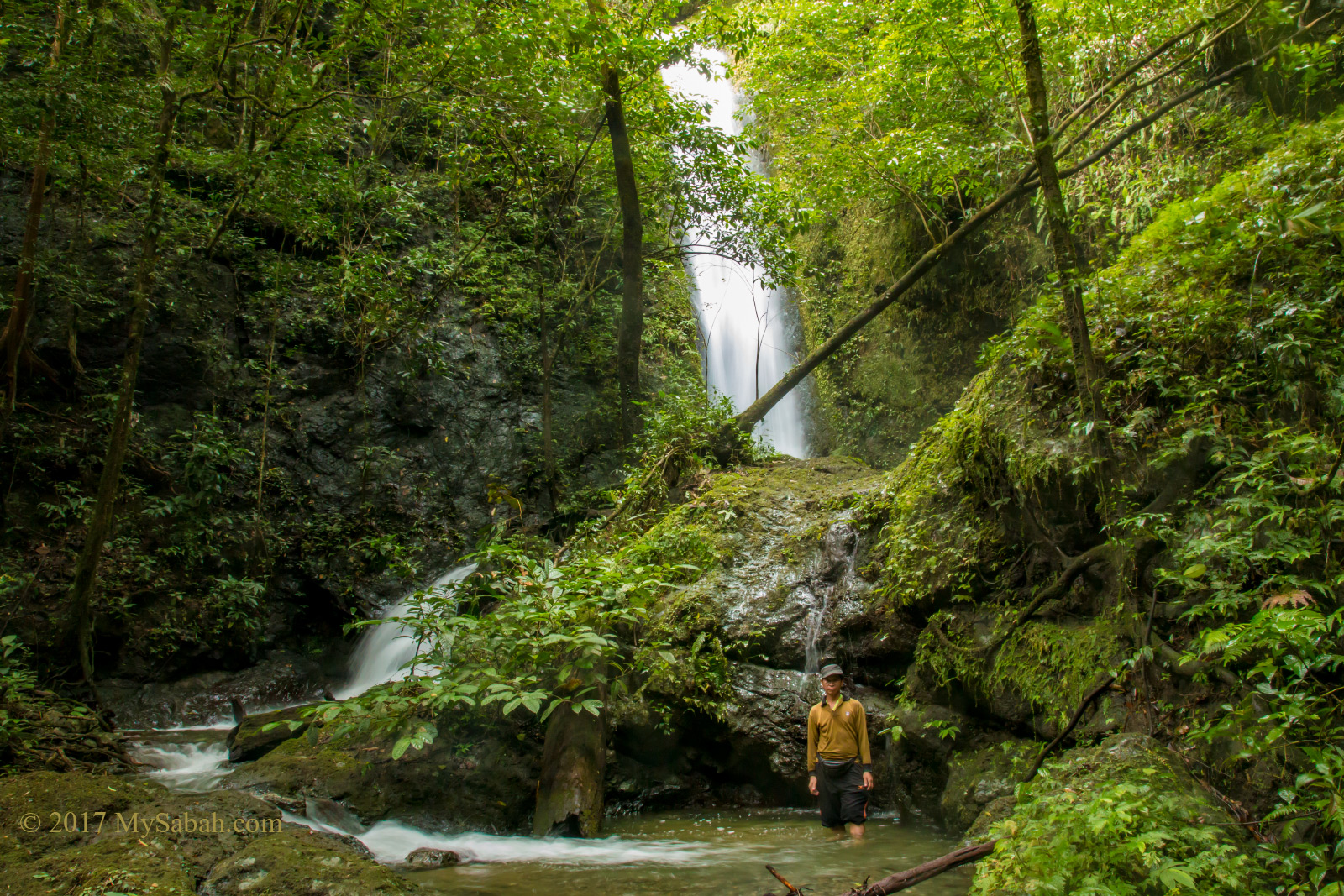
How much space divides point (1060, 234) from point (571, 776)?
524 cm

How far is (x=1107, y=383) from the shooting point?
175 inches

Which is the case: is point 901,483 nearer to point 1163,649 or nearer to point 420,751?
point 1163,649

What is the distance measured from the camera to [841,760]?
195 inches

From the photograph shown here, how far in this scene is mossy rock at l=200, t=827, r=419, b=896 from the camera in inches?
122

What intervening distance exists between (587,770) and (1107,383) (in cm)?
472

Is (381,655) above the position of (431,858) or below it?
above

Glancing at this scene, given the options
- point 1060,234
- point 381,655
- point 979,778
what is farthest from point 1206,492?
point 381,655

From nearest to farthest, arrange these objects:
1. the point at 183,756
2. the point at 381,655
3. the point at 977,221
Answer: the point at 183,756 → the point at 977,221 → the point at 381,655

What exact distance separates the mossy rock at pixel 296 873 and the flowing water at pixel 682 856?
0.89m

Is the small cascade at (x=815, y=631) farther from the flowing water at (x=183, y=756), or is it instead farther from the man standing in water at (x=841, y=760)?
the flowing water at (x=183, y=756)

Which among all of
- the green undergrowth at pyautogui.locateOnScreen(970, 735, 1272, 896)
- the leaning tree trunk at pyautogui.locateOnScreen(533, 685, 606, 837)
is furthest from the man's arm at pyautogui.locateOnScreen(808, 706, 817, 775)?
the green undergrowth at pyautogui.locateOnScreen(970, 735, 1272, 896)

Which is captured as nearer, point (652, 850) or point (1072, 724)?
point (1072, 724)

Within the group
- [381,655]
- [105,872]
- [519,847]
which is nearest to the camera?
[105,872]

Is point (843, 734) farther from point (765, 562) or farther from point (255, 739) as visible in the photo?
point (255, 739)
